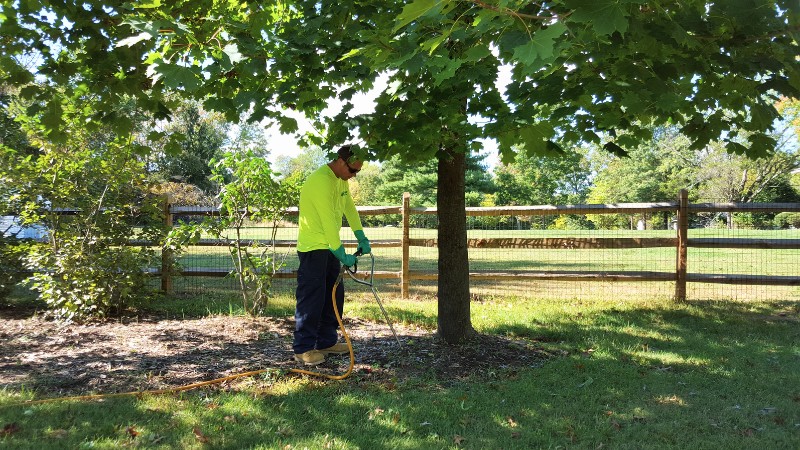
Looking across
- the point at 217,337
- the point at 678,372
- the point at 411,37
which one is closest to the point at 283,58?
the point at 411,37

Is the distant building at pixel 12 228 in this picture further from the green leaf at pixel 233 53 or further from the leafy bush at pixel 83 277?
the green leaf at pixel 233 53

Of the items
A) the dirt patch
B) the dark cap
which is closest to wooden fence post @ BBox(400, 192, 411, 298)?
the dirt patch

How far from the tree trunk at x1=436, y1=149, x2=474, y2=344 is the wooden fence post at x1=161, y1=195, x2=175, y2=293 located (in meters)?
4.37

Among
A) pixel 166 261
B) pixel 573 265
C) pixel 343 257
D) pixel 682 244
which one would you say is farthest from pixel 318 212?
pixel 573 265

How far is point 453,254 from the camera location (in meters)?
5.42

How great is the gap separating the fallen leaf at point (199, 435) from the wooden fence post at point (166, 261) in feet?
16.1

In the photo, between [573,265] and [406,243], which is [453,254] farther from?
[573,265]

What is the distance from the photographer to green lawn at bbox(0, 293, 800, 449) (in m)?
3.27

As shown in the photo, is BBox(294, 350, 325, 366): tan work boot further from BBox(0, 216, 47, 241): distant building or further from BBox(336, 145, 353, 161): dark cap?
BBox(0, 216, 47, 241): distant building

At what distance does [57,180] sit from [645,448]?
6.70m

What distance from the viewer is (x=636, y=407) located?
392cm

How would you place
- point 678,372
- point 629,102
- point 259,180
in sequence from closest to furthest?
point 629,102 → point 678,372 → point 259,180

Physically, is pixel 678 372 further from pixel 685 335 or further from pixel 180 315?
pixel 180 315

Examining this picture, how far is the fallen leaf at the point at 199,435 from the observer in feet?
10.4
